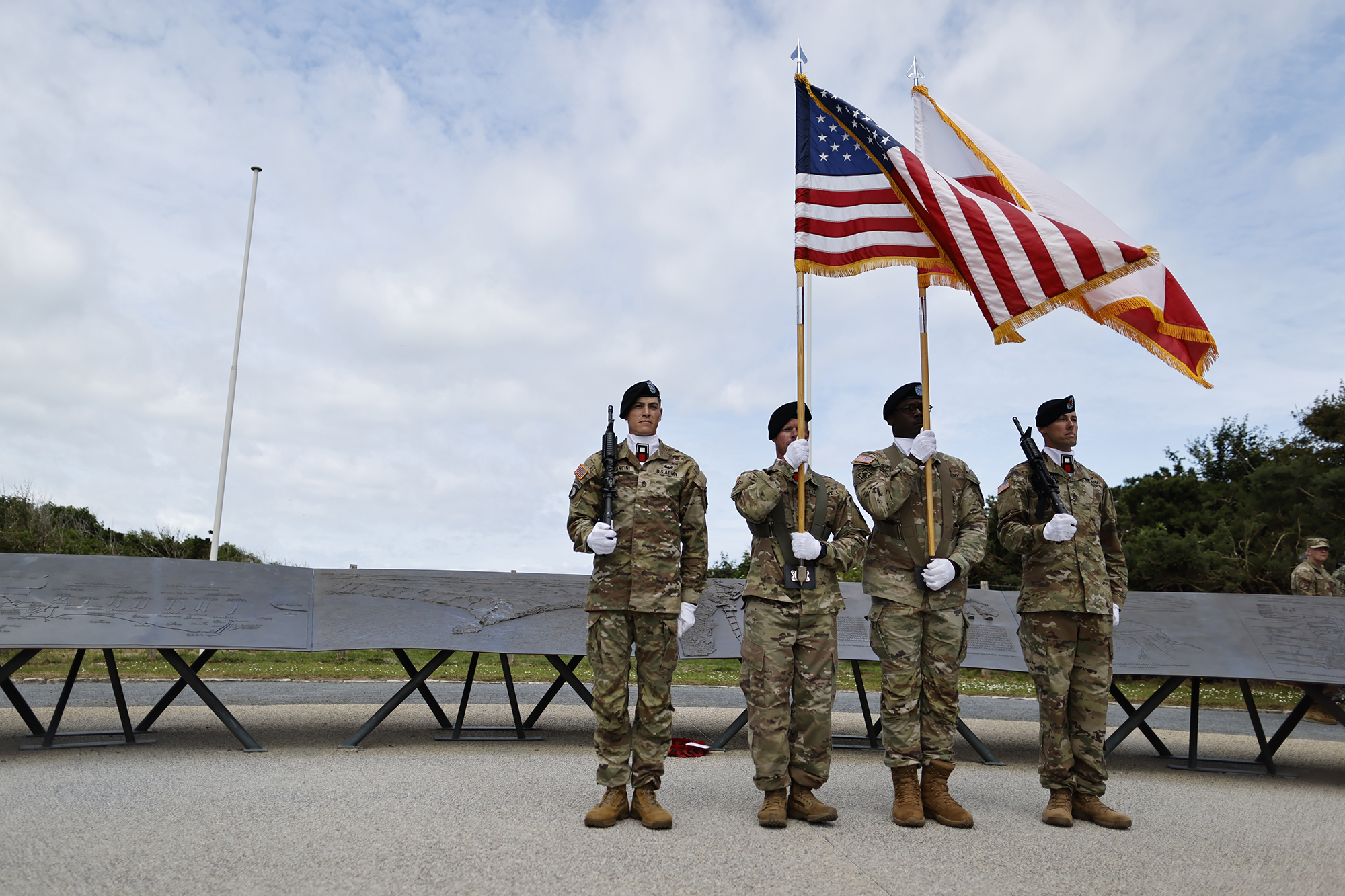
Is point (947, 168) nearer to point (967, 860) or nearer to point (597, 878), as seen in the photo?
point (967, 860)

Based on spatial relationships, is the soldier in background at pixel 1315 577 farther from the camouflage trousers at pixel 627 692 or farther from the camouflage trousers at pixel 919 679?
the camouflage trousers at pixel 627 692

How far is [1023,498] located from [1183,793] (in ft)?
7.99

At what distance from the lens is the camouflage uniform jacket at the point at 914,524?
4.61 metres

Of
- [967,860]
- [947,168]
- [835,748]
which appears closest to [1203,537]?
[835,748]

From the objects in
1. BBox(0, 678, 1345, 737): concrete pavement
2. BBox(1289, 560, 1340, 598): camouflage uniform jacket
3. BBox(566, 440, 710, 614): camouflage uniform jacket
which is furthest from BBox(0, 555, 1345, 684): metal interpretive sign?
BBox(1289, 560, 1340, 598): camouflage uniform jacket

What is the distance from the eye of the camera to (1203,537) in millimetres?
19781

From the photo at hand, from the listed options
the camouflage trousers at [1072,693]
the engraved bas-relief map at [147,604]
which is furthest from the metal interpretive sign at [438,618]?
the camouflage trousers at [1072,693]

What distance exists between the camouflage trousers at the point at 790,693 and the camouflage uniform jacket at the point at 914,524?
0.48 m

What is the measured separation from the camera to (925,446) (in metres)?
4.63

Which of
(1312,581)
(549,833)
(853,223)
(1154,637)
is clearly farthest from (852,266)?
(1312,581)

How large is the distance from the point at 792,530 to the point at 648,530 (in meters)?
0.80

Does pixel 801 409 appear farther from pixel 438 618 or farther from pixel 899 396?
pixel 438 618

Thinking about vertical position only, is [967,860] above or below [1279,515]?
below

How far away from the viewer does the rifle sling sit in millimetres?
4668
